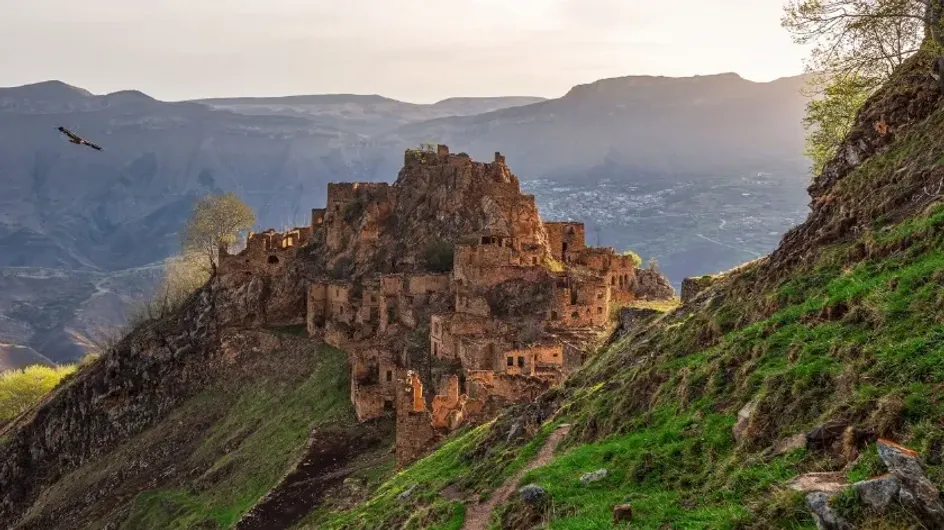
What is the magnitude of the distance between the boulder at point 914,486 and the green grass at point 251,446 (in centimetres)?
3297

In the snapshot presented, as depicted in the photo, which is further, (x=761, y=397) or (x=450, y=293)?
(x=450, y=293)

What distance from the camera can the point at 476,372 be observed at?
132ft

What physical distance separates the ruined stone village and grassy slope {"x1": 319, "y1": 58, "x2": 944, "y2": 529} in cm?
1512

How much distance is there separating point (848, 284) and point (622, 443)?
538cm

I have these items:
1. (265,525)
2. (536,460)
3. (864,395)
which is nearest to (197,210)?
(265,525)

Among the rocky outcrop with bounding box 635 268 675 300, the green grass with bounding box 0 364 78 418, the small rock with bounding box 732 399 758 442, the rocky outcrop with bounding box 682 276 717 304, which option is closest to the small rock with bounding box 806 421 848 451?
the small rock with bounding box 732 399 758 442

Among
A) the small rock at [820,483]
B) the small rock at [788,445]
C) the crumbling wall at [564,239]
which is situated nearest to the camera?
the small rock at [820,483]

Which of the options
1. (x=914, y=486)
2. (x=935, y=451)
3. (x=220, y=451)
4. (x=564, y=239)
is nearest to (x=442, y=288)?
(x=564, y=239)

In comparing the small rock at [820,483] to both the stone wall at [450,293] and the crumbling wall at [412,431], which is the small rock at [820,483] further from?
the stone wall at [450,293]

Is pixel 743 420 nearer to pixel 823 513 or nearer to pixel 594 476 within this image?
pixel 594 476

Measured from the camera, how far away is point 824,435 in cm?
1232

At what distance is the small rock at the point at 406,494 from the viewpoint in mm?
24317

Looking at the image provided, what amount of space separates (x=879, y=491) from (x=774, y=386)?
494 centimetres

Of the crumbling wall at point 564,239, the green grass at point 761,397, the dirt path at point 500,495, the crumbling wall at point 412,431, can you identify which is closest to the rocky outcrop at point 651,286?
the crumbling wall at point 564,239
